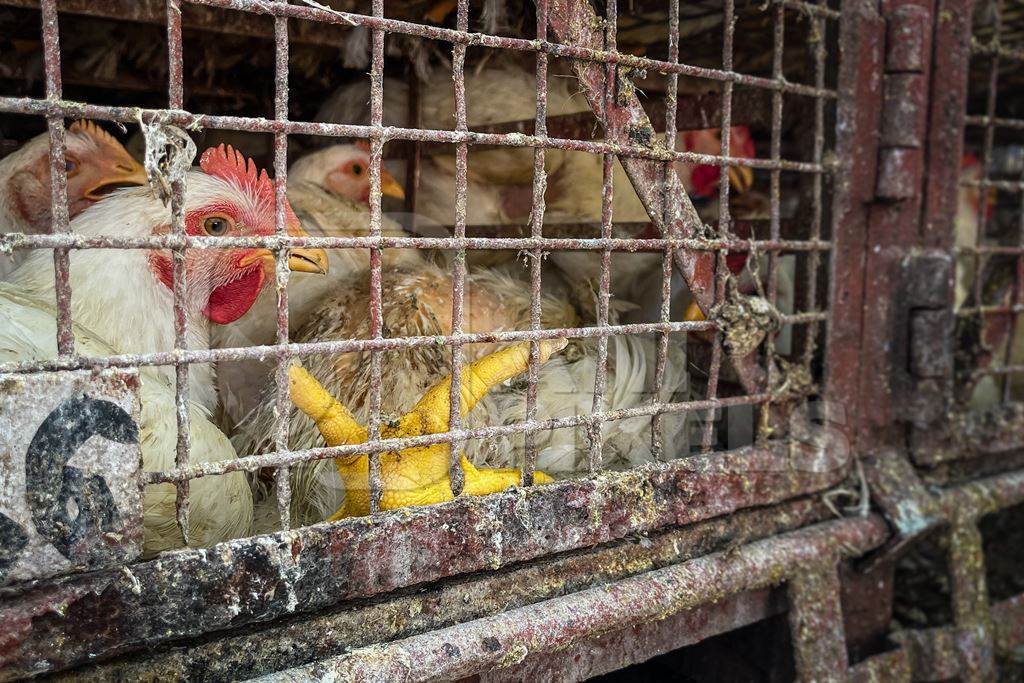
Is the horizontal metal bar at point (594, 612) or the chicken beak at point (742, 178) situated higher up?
the chicken beak at point (742, 178)

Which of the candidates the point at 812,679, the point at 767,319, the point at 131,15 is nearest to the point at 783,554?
the point at 812,679

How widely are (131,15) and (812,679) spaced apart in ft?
6.19

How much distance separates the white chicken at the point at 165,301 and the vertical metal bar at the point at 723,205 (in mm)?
805

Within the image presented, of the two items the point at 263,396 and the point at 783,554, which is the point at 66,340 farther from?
the point at 783,554

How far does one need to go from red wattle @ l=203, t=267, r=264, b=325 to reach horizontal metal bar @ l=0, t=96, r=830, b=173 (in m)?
0.60

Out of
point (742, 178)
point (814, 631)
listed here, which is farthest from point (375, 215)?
point (742, 178)

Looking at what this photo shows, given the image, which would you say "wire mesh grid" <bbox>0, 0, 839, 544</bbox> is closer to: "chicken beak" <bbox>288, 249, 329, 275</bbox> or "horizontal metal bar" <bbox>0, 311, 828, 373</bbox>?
"horizontal metal bar" <bbox>0, 311, 828, 373</bbox>

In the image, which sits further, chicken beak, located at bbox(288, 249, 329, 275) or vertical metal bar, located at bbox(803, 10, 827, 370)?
vertical metal bar, located at bbox(803, 10, 827, 370)

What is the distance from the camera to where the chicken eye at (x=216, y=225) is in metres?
1.65

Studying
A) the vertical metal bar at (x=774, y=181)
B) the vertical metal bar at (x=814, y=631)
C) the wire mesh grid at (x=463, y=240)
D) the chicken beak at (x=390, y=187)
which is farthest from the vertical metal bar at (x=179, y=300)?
the chicken beak at (x=390, y=187)

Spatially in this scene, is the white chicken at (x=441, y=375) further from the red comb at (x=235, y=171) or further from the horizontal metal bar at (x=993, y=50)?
the horizontal metal bar at (x=993, y=50)

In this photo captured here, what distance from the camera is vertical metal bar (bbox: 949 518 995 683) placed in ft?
6.36

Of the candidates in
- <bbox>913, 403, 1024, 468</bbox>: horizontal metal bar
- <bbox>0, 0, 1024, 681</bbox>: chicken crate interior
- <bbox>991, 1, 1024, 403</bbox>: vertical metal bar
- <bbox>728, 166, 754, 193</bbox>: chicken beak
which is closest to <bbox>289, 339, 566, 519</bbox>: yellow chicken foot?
<bbox>0, 0, 1024, 681</bbox>: chicken crate interior

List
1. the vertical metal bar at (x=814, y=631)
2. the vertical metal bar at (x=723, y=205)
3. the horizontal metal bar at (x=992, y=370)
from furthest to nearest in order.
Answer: the horizontal metal bar at (x=992, y=370), the vertical metal bar at (x=814, y=631), the vertical metal bar at (x=723, y=205)
